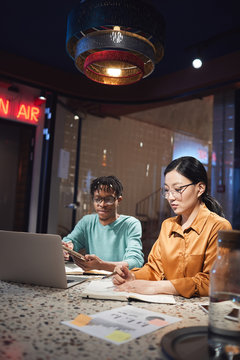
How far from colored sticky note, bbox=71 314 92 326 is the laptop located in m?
0.37

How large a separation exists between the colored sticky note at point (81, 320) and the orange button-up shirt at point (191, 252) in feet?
1.59

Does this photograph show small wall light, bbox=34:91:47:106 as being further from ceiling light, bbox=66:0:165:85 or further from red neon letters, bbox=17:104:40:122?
ceiling light, bbox=66:0:165:85

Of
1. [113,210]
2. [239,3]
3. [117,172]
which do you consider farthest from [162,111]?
[113,210]

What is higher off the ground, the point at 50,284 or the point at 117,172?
the point at 117,172

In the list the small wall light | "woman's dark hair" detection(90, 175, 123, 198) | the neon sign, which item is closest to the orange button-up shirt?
"woman's dark hair" detection(90, 175, 123, 198)

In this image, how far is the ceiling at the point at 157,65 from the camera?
3018 millimetres

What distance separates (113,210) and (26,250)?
108 centimetres

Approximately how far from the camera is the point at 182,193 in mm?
1711

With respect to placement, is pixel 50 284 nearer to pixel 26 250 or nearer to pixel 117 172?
pixel 26 250

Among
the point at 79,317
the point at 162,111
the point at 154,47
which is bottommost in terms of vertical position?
the point at 79,317

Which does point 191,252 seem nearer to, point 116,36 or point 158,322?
point 158,322

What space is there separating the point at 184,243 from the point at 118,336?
808mm

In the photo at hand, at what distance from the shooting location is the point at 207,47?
3600 mm

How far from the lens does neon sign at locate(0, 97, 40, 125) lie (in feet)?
14.8
